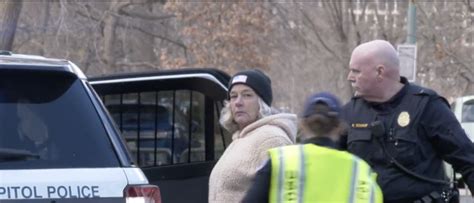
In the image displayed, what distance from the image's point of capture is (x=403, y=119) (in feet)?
18.4

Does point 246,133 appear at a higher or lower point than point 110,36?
higher

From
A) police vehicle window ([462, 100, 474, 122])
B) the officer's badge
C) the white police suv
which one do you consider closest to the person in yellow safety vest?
the white police suv

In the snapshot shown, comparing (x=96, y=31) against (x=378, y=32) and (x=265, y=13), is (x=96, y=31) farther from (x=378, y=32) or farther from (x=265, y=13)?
(x=378, y=32)

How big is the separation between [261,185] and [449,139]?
1.61 metres

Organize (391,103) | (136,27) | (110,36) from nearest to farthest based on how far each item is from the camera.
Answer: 1. (391,103)
2. (110,36)
3. (136,27)

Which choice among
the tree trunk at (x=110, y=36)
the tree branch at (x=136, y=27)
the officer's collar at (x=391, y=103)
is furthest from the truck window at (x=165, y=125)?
the tree trunk at (x=110, y=36)

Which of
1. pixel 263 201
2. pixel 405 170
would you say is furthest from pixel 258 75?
pixel 263 201

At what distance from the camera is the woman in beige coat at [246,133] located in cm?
555

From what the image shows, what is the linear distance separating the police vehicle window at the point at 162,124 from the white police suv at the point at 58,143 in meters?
2.15

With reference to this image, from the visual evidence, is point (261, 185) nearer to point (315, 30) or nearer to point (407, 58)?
point (407, 58)

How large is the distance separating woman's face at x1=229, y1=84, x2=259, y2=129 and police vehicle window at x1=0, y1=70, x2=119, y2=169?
2.79 ft

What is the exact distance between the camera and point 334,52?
30000mm

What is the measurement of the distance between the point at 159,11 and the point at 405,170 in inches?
865

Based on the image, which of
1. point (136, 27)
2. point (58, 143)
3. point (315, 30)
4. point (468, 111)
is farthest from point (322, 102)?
→ point (315, 30)
